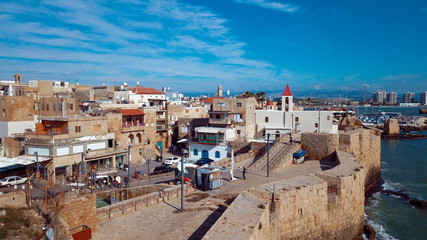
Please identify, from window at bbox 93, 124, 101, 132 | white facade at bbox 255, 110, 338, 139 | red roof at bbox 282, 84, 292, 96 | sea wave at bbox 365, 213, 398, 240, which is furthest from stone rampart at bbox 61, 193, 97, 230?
red roof at bbox 282, 84, 292, 96

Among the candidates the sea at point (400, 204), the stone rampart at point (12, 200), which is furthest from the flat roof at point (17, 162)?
the sea at point (400, 204)

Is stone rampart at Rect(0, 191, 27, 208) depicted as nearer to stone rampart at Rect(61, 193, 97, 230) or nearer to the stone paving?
stone rampart at Rect(61, 193, 97, 230)

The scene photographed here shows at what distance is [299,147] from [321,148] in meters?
2.01

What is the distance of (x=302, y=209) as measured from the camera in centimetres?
1698

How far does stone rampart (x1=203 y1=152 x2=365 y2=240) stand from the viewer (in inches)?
469

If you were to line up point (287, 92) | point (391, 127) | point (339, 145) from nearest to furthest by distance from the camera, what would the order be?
point (339, 145), point (287, 92), point (391, 127)

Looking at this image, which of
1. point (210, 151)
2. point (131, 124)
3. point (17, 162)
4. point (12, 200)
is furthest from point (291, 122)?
point (12, 200)

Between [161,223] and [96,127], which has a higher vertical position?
[96,127]

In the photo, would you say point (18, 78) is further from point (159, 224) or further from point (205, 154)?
point (159, 224)

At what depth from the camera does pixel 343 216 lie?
19562 mm

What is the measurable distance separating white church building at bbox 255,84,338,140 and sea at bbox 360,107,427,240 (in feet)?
31.2

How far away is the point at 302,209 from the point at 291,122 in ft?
74.7

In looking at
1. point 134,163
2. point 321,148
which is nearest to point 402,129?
point 321,148

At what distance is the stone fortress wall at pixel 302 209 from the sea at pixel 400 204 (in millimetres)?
2948
